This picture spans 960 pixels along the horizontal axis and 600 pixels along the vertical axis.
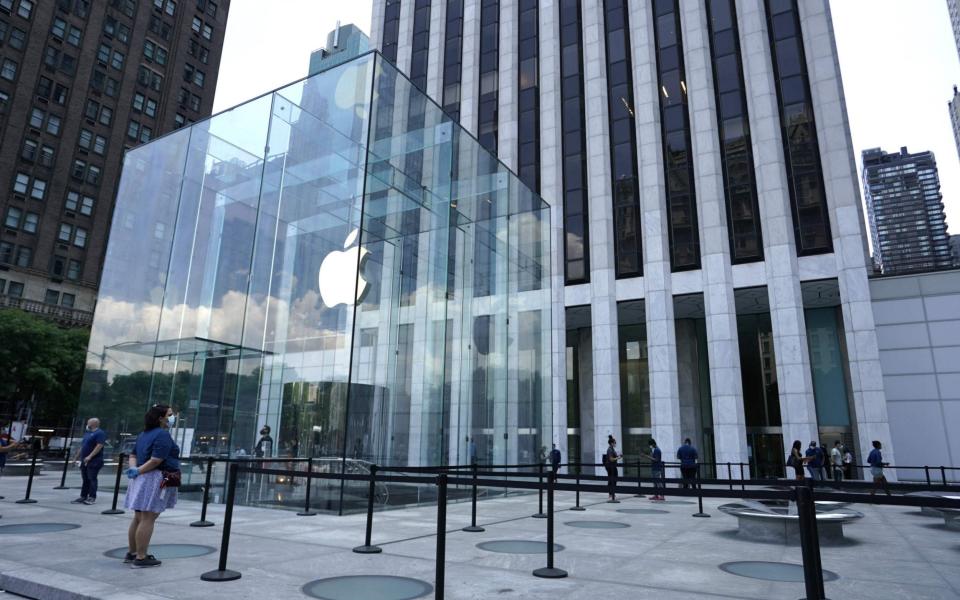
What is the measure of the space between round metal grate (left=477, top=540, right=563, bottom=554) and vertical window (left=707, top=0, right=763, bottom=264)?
81.6 ft

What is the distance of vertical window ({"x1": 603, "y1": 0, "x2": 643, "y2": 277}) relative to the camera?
32406 mm

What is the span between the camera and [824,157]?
1123 inches

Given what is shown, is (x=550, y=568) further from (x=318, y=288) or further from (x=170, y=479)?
(x=318, y=288)

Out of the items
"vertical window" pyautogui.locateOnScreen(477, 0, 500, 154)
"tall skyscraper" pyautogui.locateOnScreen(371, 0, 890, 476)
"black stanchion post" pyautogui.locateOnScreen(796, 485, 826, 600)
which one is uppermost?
"vertical window" pyautogui.locateOnScreen(477, 0, 500, 154)

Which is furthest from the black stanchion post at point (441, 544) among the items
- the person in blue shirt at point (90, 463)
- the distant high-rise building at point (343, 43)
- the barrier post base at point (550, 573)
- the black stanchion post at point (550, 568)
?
the distant high-rise building at point (343, 43)

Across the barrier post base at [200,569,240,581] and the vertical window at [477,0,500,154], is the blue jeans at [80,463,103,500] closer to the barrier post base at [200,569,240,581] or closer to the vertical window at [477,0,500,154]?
the barrier post base at [200,569,240,581]

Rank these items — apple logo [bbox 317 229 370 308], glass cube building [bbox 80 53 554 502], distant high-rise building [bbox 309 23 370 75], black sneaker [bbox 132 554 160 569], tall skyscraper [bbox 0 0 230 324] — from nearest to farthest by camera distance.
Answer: black sneaker [bbox 132 554 160 569] < apple logo [bbox 317 229 370 308] < glass cube building [bbox 80 53 554 502] < distant high-rise building [bbox 309 23 370 75] < tall skyscraper [bbox 0 0 230 324]

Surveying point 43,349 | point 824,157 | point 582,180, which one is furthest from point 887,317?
point 43,349

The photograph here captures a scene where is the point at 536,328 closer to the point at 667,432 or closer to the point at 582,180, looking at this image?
the point at 667,432

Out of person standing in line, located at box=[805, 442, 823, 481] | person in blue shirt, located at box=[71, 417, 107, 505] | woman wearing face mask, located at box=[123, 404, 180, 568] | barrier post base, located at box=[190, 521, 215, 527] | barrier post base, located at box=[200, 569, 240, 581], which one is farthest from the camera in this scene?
person standing in line, located at box=[805, 442, 823, 481]

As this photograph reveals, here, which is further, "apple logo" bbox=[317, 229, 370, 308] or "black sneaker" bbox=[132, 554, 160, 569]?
"apple logo" bbox=[317, 229, 370, 308]

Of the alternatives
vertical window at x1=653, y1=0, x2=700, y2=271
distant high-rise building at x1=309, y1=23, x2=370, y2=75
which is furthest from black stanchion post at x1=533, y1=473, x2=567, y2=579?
distant high-rise building at x1=309, y1=23, x2=370, y2=75

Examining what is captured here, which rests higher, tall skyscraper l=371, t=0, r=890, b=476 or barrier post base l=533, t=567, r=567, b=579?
tall skyscraper l=371, t=0, r=890, b=476

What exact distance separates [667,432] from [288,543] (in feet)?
77.4
